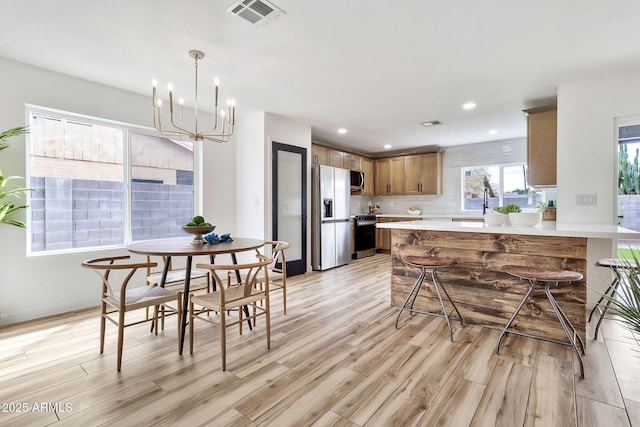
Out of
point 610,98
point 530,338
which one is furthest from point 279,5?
point 610,98

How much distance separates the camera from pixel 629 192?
319 centimetres

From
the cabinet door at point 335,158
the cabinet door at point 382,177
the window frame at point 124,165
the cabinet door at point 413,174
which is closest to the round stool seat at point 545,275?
the window frame at point 124,165

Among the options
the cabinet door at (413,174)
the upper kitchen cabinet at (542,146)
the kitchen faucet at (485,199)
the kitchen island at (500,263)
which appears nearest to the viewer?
the kitchen island at (500,263)

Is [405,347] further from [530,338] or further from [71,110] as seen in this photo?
[71,110]

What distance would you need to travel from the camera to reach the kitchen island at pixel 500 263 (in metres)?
2.38

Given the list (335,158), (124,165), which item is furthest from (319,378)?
(335,158)

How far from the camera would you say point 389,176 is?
7.16m

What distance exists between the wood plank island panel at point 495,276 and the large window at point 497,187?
3.89 m

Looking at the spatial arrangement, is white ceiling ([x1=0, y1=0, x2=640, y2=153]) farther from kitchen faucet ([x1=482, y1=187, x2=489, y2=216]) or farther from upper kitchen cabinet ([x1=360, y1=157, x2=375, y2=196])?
upper kitchen cabinet ([x1=360, y1=157, x2=375, y2=196])

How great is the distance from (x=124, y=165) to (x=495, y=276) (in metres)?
4.20

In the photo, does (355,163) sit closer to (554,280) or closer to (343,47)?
(343,47)

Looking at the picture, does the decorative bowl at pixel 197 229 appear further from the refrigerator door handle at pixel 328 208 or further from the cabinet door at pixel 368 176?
the cabinet door at pixel 368 176

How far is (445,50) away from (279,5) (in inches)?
57.5

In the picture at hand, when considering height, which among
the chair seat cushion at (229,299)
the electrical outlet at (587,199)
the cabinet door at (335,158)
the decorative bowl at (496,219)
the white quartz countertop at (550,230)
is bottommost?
the chair seat cushion at (229,299)
